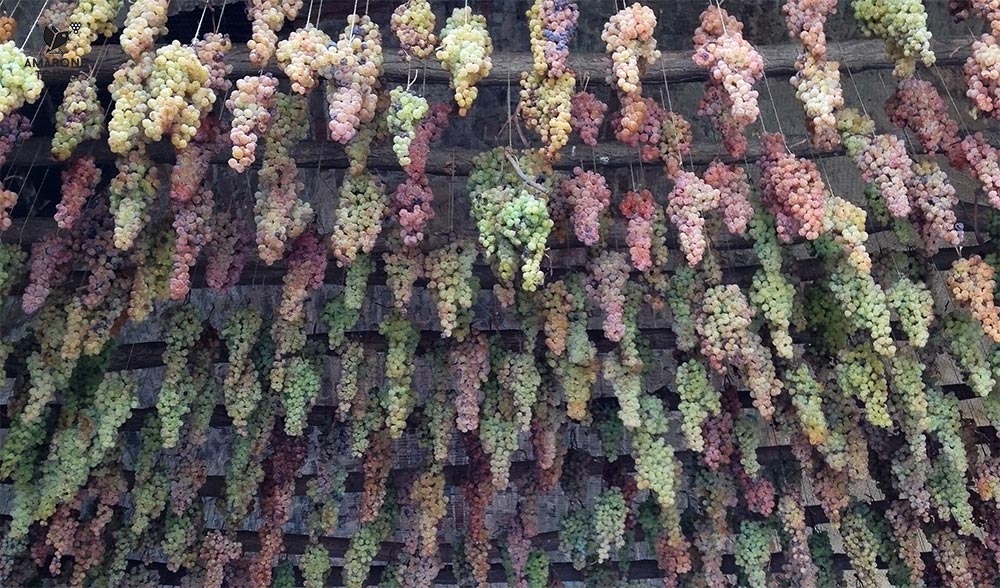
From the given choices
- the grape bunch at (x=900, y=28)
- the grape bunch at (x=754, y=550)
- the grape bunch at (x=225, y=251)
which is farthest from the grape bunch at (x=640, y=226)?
the grape bunch at (x=754, y=550)

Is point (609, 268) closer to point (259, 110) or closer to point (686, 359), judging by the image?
point (686, 359)

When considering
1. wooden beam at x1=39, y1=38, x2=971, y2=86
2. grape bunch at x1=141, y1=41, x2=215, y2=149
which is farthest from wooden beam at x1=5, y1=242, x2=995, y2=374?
grape bunch at x1=141, y1=41, x2=215, y2=149

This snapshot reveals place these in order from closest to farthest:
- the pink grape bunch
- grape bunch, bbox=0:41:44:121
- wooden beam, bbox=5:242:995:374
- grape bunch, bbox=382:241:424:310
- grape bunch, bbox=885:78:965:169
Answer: grape bunch, bbox=0:41:44:121
the pink grape bunch
grape bunch, bbox=885:78:965:169
grape bunch, bbox=382:241:424:310
wooden beam, bbox=5:242:995:374

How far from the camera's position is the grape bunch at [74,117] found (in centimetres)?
192

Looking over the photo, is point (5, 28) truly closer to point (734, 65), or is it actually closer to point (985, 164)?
point (734, 65)

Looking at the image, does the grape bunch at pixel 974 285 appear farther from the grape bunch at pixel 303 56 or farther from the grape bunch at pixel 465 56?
the grape bunch at pixel 303 56

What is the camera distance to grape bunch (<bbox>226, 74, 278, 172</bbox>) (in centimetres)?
189

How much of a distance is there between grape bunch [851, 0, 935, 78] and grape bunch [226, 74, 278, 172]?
139cm

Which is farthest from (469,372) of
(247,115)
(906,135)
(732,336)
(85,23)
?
(906,135)

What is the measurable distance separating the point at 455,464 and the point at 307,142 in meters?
1.22

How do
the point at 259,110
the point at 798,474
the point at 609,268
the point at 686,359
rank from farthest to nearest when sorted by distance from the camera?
the point at 798,474 < the point at 686,359 < the point at 609,268 < the point at 259,110

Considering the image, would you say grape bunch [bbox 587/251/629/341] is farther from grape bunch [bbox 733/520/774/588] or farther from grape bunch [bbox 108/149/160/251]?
grape bunch [bbox 108/149/160/251]

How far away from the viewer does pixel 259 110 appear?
1917 mm

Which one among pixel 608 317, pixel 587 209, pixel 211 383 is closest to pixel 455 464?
pixel 211 383
